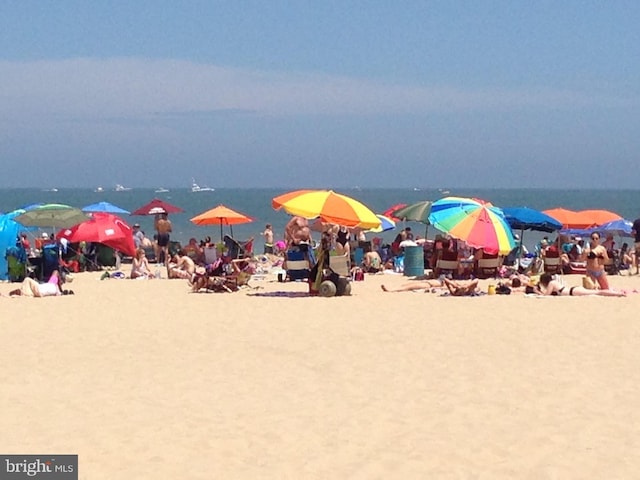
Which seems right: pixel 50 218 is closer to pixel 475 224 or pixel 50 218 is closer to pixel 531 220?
pixel 475 224

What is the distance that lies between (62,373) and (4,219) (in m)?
9.00

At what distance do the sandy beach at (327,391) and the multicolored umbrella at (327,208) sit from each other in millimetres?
1672

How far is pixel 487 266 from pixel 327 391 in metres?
8.27

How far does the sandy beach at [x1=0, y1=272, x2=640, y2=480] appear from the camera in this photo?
16.3 ft

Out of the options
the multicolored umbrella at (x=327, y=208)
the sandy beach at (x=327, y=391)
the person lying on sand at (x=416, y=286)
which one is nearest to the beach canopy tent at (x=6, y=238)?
the sandy beach at (x=327, y=391)

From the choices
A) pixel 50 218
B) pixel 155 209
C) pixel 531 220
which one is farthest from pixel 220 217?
pixel 531 220

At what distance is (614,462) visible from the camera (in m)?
4.91

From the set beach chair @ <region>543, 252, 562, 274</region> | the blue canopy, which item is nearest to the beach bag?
beach chair @ <region>543, 252, 562, 274</region>

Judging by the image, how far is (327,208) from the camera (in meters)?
12.4

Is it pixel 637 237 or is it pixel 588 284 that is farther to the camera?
pixel 637 237

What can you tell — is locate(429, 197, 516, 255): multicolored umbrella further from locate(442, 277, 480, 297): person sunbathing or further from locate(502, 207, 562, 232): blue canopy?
locate(502, 207, 562, 232): blue canopy

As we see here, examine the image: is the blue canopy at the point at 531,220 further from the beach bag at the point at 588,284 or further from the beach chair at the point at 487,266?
the beach bag at the point at 588,284

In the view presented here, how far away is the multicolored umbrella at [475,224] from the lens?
42.7 ft

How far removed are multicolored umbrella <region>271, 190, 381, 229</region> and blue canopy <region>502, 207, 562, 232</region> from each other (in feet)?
13.5
